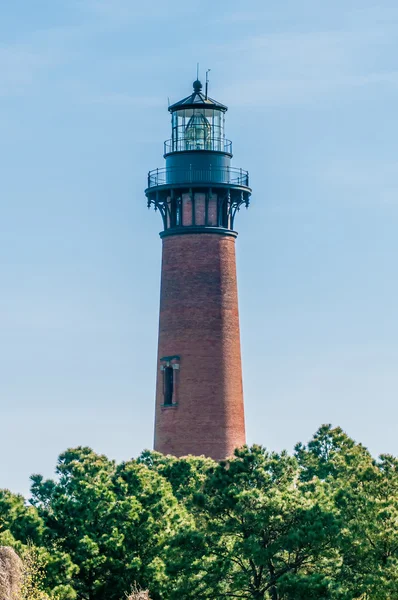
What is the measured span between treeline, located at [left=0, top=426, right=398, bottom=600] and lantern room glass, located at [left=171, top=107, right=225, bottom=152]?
26196mm

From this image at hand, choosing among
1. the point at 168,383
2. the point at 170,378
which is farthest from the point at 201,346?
the point at 168,383

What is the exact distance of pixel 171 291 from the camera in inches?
4156

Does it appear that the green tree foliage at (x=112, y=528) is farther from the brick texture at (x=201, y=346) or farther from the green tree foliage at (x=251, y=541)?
the brick texture at (x=201, y=346)

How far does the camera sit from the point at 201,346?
342ft

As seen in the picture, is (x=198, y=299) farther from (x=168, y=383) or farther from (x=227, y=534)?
(x=227, y=534)

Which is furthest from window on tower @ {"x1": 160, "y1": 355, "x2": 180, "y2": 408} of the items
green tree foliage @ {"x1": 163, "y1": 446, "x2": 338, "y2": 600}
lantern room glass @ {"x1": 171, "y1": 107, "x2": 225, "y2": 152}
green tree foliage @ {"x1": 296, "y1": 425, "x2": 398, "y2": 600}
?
green tree foliage @ {"x1": 163, "y1": 446, "x2": 338, "y2": 600}

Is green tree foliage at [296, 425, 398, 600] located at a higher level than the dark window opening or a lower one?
lower

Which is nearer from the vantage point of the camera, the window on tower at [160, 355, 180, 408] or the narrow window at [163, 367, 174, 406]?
the window on tower at [160, 355, 180, 408]

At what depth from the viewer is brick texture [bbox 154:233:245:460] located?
103625 millimetres

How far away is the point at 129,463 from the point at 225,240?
1794cm

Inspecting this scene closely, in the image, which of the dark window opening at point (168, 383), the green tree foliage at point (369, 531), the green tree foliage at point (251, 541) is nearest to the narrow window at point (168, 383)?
the dark window opening at point (168, 383)

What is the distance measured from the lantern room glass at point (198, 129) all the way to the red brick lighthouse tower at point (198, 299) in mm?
56

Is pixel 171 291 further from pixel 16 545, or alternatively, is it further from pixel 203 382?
pixel 16 545

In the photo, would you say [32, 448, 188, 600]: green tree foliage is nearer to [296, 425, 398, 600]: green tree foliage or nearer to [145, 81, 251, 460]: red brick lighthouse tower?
[296, 425, 398, 600]: green tree foliage
